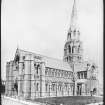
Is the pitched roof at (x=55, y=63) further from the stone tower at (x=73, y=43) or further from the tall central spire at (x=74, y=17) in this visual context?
the tall central spire at (x=74, y=17)

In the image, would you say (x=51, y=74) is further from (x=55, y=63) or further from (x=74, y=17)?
(x=74, y=17)

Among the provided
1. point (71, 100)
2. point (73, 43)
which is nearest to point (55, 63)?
point (73, 43)

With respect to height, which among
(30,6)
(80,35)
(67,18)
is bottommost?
(80,35)

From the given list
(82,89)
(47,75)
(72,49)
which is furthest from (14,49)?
(82,89)

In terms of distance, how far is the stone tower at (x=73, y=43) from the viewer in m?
1.74

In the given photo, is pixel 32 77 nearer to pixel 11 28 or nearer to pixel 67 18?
pixel 11 28

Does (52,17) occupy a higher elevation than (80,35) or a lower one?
higher

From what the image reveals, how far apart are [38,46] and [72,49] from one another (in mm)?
402

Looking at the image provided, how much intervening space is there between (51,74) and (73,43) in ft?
1.21

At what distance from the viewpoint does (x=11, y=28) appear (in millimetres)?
1960

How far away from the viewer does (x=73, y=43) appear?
1.98m

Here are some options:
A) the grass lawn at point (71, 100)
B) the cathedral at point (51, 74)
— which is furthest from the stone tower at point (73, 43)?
the grass lawn at point (71, 100)

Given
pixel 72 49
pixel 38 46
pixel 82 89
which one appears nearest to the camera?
pixel 82 89

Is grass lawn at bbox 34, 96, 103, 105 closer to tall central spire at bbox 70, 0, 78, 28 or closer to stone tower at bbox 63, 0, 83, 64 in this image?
stone tower at bbox 63, 0, 83, 64
